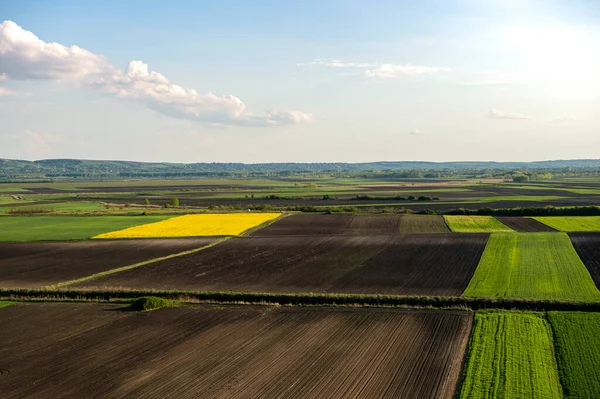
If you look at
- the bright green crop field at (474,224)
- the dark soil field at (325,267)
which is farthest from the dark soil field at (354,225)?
the dark soil field at (325,267)

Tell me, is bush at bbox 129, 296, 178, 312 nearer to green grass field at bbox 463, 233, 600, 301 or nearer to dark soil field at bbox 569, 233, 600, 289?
green grass field at bbox 463, 233, 600, 301

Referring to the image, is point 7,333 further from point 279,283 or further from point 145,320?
point 279,283

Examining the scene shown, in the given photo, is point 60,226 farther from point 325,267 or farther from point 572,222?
point 572,222

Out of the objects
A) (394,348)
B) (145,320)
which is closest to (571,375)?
(394,348)

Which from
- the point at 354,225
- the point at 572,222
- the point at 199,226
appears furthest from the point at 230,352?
the point at 572,222

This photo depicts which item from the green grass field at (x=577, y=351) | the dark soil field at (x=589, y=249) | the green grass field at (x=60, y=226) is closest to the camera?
the green grass field at (x=577, y=351)

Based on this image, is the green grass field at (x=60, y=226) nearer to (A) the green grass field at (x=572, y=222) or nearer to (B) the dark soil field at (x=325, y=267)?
(B) the dark soil field at (x=325, y=267)

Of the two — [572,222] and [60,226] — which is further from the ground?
[572,222]
